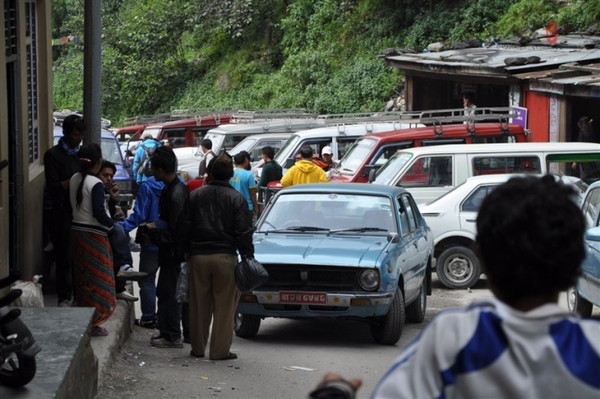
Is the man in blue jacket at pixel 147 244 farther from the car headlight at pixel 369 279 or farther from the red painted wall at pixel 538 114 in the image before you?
the red painted wall at pixel 538 114

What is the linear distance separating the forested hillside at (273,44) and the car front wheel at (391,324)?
19470mm

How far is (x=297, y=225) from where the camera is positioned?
1166cm

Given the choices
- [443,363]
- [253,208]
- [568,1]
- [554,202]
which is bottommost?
[253,208]

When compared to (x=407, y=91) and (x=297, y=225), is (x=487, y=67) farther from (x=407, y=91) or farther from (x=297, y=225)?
(x=297, y=225)

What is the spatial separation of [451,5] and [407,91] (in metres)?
6.79

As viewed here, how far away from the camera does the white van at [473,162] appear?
1656cm

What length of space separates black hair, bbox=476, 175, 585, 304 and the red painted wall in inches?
804

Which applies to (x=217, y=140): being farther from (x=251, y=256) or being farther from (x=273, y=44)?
(x=273, y=44)

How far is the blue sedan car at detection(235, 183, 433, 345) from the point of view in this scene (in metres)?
10.3

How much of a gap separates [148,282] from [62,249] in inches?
43.2

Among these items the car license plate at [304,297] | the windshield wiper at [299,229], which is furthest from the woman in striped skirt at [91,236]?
the windshield wiper at [299,229]

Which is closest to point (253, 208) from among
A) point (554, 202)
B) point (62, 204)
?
point (62, 204)

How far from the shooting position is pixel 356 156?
19.1 m

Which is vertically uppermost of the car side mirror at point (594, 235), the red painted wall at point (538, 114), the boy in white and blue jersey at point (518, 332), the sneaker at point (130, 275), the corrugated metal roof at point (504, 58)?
the corrugated metal roof at point (504, 58)
